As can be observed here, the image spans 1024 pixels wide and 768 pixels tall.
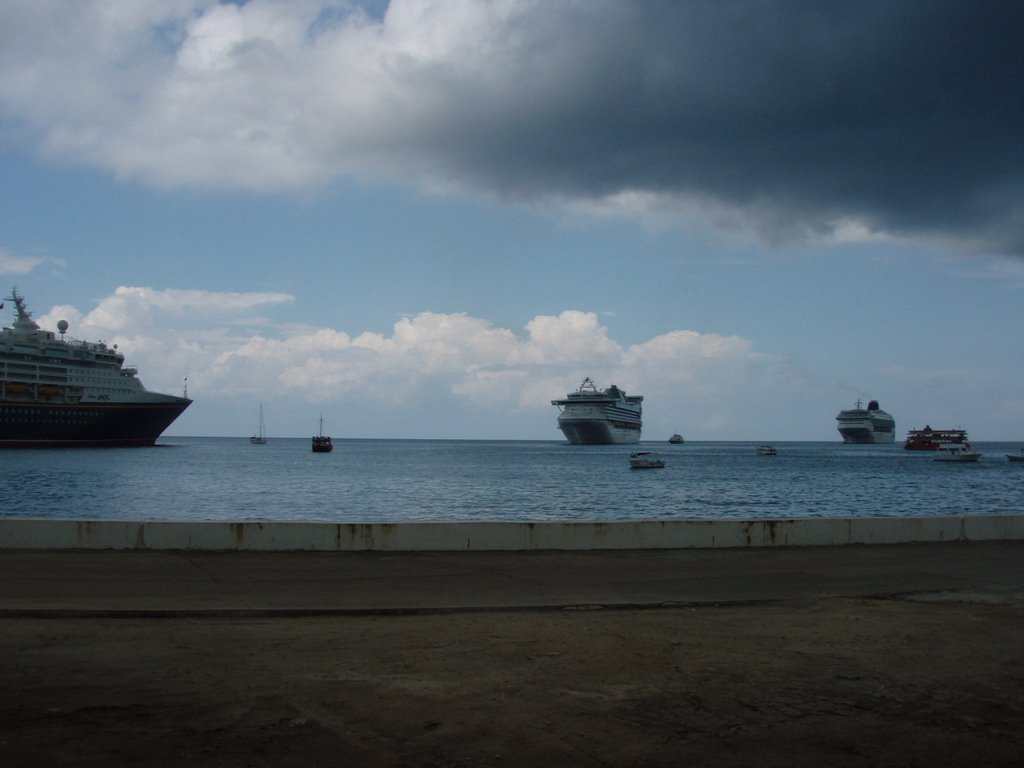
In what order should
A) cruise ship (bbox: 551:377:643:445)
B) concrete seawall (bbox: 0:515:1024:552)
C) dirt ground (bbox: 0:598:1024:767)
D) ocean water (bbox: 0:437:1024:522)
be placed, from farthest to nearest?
1. cruise ship (bbox: 551:377:643:445)
2. ocean water (bbox: 0:437:1024:522)
3. concrete seawall (bbox: 0:515:1024:552)
4. dirt ground (bbox: 0:598:1024:767)

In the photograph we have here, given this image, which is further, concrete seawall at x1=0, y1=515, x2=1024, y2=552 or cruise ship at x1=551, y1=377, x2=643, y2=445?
cruise ship at x1=551, y1=377, x2=643, y2=445

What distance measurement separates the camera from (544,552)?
505 inches

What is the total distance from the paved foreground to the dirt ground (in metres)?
0.02

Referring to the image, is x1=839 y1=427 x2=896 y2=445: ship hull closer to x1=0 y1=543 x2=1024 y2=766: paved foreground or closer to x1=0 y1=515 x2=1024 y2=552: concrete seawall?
x1=0 y1=515 x2=1024 y2=552: concrete seawall

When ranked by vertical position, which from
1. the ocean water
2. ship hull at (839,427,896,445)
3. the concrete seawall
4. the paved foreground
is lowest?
the ocean water

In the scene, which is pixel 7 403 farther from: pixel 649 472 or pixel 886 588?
pixel 886 588

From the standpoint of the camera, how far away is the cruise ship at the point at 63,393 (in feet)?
322

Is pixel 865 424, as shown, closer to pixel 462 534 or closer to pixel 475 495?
pixel 475 495

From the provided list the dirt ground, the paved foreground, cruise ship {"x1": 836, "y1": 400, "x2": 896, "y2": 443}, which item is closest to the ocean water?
the paved foreground

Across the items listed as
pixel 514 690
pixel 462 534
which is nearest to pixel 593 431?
pixel 462 534

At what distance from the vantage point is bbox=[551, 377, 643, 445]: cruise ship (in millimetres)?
152000

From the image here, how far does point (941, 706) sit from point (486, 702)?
3.01 metres

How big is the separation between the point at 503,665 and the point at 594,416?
147 m

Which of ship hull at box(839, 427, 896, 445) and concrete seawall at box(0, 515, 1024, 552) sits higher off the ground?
ship hull at box(839, 427, 896, 445)
